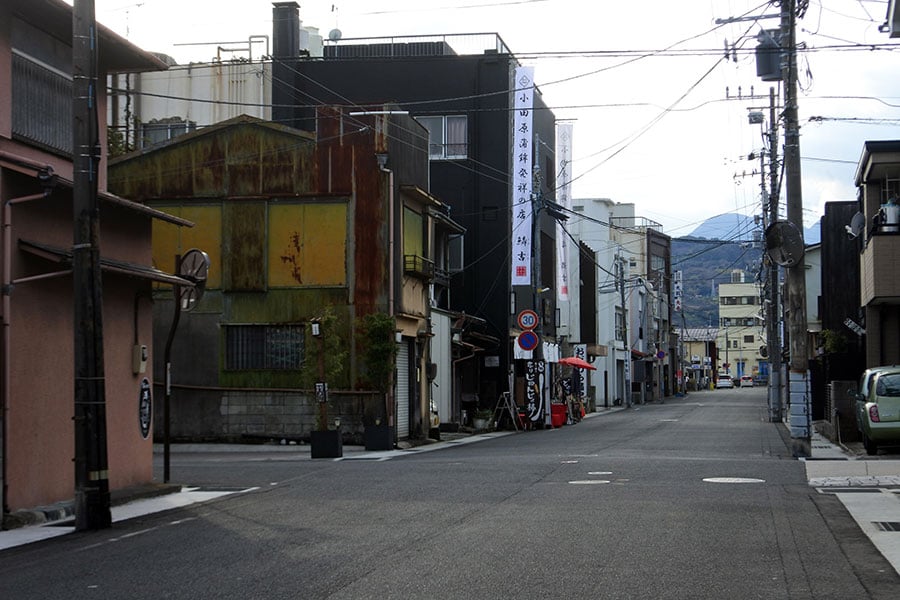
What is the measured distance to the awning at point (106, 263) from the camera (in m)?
14.1

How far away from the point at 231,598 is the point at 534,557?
282 cm

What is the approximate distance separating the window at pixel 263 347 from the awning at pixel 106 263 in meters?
12.9

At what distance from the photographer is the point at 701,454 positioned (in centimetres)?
2373

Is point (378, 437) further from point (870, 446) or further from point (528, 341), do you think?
point (870, 446)

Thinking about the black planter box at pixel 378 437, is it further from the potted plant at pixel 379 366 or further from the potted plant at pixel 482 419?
the potted plant at pixel 482 419

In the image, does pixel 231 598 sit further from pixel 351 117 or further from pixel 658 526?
pixel 351 117

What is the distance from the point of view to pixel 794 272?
24.2 meters

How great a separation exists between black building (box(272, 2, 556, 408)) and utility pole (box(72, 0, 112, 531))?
32789 mm

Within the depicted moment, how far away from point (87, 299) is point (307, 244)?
18.3 metres

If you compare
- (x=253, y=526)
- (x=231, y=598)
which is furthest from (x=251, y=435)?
(x=231, y=598)

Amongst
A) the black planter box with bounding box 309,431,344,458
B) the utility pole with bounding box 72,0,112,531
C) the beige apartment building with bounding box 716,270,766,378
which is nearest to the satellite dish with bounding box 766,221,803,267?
the black planter box with bounding box 309,431,344,458

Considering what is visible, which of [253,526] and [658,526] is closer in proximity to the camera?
[658,526]

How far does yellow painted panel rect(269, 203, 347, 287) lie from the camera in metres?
31.1

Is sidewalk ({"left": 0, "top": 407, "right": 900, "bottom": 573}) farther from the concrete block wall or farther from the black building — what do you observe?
the black building
